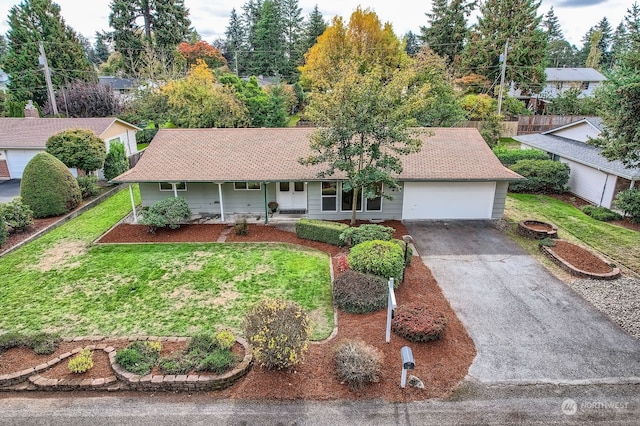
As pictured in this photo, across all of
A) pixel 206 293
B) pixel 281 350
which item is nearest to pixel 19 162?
pixel 206 293

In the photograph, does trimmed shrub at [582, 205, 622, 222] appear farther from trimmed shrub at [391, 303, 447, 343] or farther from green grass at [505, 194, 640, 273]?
trimmed shrub at [391, 303, 447, 343]

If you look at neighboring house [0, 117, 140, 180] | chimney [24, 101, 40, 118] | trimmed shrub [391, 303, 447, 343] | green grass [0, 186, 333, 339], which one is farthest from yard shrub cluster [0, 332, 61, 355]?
chimney [24, 101, 40, 118]

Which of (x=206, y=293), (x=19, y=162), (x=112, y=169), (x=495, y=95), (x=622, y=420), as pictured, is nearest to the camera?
(x=622, y=420)

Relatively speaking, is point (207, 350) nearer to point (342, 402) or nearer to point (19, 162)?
point (342, 402)

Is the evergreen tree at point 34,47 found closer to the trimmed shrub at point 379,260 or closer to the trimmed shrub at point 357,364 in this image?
the trimmed shrub at point 379,260

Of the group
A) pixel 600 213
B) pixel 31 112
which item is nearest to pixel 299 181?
pixel 600 213

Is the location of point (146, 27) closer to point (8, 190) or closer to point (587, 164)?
point (8, 190)
